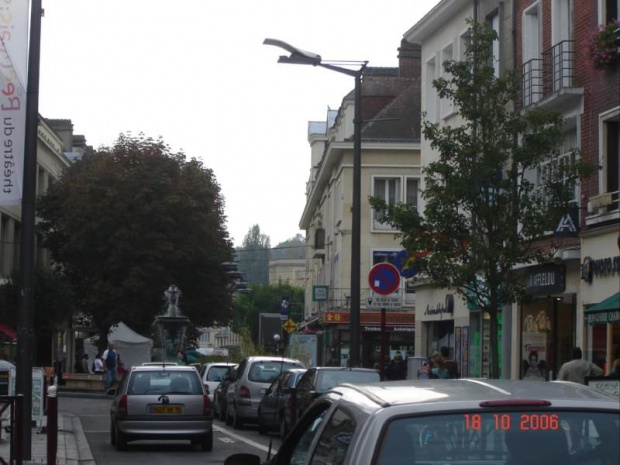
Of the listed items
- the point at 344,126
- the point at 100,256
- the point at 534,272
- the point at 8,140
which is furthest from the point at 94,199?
the point at 8,140

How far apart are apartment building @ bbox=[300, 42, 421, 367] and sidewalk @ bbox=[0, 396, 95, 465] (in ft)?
101

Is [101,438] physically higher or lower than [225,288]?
lower

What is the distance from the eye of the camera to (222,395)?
108 feet

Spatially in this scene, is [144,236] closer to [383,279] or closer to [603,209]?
[603,209]

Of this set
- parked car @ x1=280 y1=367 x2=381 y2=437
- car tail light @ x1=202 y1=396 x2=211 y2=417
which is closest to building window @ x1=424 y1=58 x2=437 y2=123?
parked car @ x1=280 y1=367 x2=381 y2=437

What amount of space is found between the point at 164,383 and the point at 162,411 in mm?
549

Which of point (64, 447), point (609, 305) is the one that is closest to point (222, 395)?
point (64, 447)

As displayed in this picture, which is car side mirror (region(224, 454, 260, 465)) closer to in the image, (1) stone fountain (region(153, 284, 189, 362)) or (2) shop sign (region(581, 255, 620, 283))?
(2) shop sign (region(581, 255, 620, 283))

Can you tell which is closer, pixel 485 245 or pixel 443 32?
pixel 485 245

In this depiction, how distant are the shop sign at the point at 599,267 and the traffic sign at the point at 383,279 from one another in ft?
15.0

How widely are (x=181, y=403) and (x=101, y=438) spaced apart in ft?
12.9

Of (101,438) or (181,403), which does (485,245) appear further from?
(101,438)

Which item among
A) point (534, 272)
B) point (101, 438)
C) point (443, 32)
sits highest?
point (443, 32)

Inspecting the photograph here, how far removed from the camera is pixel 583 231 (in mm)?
26391
